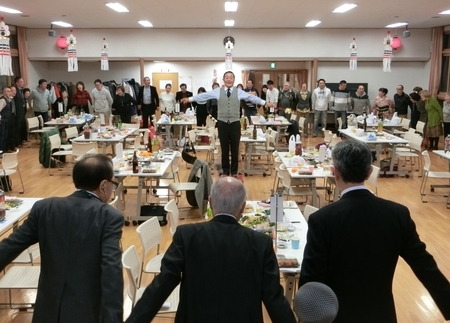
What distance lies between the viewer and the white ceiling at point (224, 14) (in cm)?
973

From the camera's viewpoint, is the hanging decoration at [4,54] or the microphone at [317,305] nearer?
the microphone at [317,305]

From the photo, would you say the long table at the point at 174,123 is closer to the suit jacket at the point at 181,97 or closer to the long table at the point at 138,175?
the suit jacket at the point at 181,97

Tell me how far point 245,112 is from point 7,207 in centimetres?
997

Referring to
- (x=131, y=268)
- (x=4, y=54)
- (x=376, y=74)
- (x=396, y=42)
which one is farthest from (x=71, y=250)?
(x=376, y=74)

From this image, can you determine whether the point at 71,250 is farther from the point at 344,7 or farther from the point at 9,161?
the point at 344,7

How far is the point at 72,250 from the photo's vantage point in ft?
7.30

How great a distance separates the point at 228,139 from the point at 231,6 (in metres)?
3.84

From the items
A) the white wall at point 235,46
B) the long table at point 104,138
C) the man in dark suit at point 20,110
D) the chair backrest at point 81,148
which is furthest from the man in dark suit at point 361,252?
the white wall at point 235,46

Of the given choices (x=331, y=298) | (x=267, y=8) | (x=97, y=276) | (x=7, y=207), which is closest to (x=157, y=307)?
(x=97, y=276)

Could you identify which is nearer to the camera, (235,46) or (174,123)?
(174,123)

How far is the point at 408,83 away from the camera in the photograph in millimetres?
15383

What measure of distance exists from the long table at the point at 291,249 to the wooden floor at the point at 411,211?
81 cm

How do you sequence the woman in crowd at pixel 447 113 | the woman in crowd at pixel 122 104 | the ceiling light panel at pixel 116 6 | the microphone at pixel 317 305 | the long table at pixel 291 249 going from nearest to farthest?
the microphone at pixel 317 305
the long table at pixel 291 249
the ceiling light panel at pixel 116 6
the woman in crowd at pixel 447 113
the woman in crowd at pixel 122 104

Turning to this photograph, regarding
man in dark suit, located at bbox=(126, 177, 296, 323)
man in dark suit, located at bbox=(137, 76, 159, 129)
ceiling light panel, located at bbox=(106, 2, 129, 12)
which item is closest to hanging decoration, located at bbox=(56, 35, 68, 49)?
man in dark suit, located at bbox=(137, 76, 159, 129)
